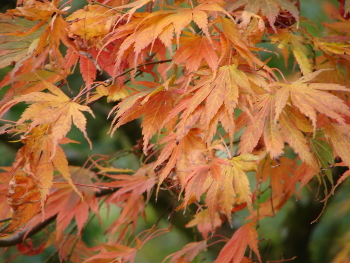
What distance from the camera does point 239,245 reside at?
2.77 feet

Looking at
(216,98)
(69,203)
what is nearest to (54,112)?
(216,98)

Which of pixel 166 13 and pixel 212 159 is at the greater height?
pixel 166 13

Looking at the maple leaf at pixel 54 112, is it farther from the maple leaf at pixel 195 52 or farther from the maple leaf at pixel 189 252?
the maple leaf at pixel 189 252

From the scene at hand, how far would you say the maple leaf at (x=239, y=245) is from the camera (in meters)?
0.83

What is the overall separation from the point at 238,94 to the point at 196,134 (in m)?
0.12

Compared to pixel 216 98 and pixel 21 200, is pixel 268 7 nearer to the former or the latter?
pixel 216 98

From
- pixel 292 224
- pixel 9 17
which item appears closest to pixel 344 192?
pixel 292 224

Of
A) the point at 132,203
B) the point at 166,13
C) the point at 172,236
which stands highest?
the point at 166,13

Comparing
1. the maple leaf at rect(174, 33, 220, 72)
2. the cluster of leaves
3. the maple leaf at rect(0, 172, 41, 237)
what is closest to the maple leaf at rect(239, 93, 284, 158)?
the cluster of leaves

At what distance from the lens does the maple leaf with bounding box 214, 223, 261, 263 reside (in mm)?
825

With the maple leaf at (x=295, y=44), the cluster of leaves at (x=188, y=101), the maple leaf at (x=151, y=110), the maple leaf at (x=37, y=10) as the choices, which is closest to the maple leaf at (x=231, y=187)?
the cluster of leaves at (x=188, y=101)

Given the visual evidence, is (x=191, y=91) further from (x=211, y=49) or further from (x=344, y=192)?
(x=344, y=192)

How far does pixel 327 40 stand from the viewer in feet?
2.93

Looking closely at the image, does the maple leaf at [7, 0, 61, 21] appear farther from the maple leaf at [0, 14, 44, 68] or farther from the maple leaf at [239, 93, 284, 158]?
the maple leaf at [239, 93, 284, 158]
